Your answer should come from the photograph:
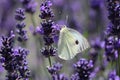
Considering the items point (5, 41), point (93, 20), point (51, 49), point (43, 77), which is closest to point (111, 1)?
point (51, 49)

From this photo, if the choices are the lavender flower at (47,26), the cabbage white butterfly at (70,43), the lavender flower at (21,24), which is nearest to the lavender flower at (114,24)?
the cabbage white butterfly at (70,43)

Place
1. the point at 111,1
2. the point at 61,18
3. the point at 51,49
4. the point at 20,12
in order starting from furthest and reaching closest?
1. the point at 61,18
2. the point at 20,12
3. the point at 111,1
4. the point at 51,49

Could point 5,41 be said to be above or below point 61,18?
below

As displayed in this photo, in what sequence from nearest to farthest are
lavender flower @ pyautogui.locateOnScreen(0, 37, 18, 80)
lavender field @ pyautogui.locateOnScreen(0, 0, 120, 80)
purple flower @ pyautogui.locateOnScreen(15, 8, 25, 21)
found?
1. lavender flower @ pyautogui.locateOnScreen(0, 37, 18, 80)
2. lavender field @ pyautogui.locateOnScreen(0, 0, 120, 80)
3. purple flower @ pyautogui.locateOnScreen(15, 8, 25, 21)

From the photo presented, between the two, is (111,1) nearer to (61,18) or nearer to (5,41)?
(5,41)

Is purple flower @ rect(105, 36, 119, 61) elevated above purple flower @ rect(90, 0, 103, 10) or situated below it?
below

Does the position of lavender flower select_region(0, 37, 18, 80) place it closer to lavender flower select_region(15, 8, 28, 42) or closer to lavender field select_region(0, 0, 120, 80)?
lavender field select_region(0, 0, 120, 80)

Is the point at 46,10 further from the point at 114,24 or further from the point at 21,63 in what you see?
the point at 114,24

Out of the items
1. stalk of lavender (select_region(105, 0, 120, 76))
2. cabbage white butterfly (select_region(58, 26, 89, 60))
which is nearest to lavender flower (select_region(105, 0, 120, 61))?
stalk of lavender (select_region(105, 0, 120, 76))

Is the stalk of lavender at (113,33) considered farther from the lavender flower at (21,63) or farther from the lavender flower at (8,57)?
the lavender flower at (8,57)
